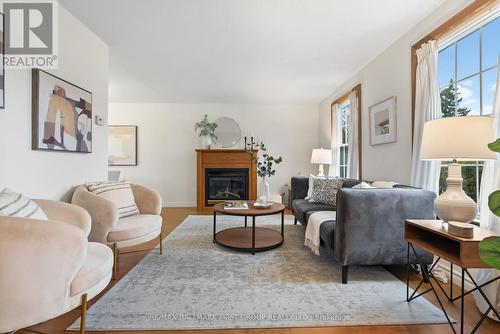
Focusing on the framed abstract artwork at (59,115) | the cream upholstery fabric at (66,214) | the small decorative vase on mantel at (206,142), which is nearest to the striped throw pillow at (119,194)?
the framed abstract artwork at (59,115)

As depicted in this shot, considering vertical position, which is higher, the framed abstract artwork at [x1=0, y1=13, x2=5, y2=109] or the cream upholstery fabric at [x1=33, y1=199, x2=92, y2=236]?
the framed abstract artwork at [x1=0, y1=13, x2=5, y2=109]

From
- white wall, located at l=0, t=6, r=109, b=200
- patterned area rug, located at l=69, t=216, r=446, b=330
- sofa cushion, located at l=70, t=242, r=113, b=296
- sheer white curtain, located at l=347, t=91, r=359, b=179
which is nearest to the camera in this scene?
sofa cushion, located at l=70, t=242, r=113, b=296

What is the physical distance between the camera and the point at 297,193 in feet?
12.8

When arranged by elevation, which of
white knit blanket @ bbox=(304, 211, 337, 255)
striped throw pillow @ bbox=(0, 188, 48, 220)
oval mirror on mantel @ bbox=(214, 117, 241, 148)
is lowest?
white knit blanket @ bbox=(304, 211, 337, 255)

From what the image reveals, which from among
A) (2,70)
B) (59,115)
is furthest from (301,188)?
(2,70)

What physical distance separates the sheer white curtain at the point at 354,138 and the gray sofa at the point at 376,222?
5.56ft

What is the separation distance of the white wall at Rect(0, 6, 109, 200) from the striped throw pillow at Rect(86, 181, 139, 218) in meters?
0.25

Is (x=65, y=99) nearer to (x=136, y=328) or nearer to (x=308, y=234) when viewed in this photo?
(x=136, y=328)

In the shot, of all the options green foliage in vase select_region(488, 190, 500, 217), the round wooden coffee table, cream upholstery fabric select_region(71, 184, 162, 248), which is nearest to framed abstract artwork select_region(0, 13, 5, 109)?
cream upholstery fabric select_region(71, 184, 162, 248)

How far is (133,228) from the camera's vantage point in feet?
6.91

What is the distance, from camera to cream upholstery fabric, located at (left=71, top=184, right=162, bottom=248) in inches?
78.4

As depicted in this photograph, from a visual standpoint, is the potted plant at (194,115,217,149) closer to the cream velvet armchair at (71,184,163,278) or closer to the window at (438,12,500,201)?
the cream velvet armchair at (71,184,163,278)

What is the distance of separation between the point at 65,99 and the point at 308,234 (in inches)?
109

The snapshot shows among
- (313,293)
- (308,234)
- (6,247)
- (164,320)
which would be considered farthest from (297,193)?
(6,247)
